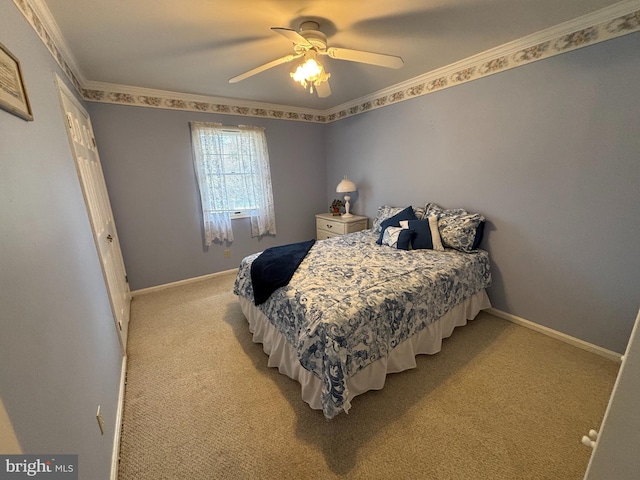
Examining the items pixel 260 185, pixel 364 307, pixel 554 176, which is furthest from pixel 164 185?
pixel 554 176

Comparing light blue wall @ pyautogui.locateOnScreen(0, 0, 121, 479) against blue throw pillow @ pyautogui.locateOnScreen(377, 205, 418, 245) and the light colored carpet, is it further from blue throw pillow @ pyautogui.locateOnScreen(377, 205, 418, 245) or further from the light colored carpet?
blue throw pillow @ pyautogui.locateOnScreen(377, 205, 418, 245)

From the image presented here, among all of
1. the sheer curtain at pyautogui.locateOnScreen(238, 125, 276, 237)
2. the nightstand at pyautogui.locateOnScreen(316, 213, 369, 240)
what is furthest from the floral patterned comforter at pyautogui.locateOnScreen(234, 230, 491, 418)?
the sheer curtain at pyautogui.locateOnScreen(238, 125, 276, 237)

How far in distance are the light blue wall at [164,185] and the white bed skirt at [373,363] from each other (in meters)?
1.51

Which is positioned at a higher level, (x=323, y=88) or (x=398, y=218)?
(x=323, y=88)

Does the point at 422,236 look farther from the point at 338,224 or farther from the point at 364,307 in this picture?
the point at 338,224

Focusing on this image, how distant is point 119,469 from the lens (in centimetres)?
128

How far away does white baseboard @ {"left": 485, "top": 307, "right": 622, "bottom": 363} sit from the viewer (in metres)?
1.94

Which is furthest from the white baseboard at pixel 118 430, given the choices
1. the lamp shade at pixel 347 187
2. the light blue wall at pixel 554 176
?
the light blue wall at pixel 554 176

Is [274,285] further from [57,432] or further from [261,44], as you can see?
[261,44]

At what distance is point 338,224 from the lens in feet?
12.4

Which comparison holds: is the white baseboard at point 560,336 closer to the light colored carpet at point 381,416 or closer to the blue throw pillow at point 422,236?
the light colored carpet at point 381,416

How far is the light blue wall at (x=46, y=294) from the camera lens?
723mm

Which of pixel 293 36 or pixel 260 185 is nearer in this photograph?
pixel 293 36

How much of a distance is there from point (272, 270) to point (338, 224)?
1.95m
